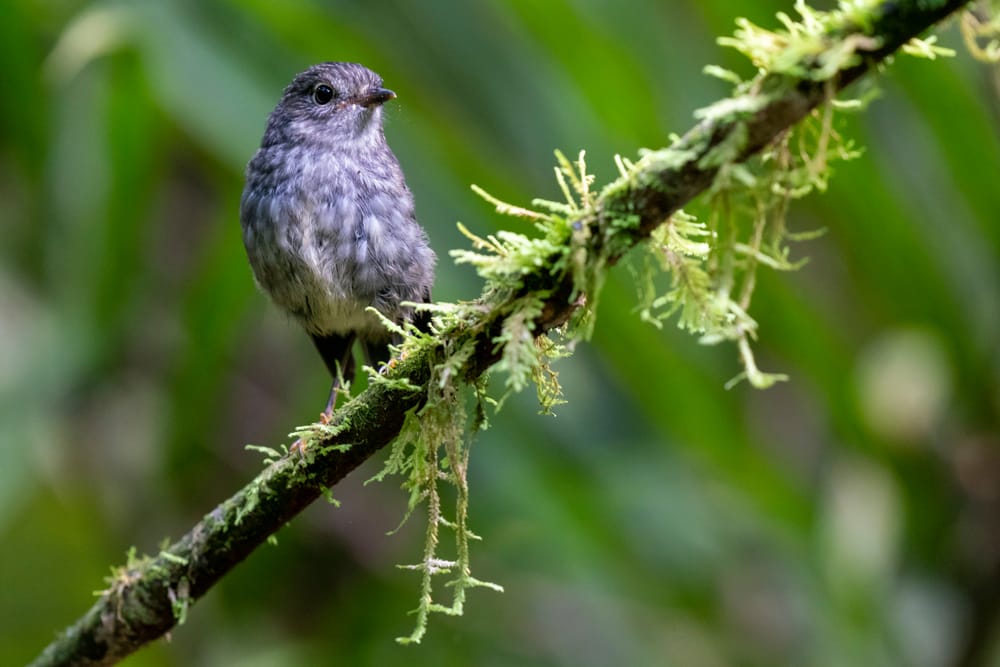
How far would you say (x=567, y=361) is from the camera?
4414 mm

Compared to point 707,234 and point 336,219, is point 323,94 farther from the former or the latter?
point 707,234

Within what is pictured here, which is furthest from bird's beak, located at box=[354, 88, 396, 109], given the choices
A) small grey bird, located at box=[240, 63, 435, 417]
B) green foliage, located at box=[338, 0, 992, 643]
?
green foliage, located at box=[338, 0, 992, 643]

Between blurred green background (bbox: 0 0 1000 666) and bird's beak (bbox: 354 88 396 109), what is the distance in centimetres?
36

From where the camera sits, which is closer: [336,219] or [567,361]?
[336,219]

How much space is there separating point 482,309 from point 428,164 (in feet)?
7.45

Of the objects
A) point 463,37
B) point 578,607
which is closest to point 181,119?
point 463,37

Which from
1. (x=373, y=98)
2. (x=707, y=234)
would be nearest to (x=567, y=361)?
(x=373, y=98)

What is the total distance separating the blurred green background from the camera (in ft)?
13.1

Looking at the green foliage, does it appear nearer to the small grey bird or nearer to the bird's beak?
the small grey bird

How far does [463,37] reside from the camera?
4656mm

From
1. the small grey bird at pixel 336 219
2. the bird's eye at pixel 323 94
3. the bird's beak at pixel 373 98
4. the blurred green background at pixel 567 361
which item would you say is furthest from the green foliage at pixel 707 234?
the blurred green background at pixel 567 361

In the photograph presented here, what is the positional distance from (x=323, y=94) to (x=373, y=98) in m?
0.23

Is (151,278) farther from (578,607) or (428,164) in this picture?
(578,607)

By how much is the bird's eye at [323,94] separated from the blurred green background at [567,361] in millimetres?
250
